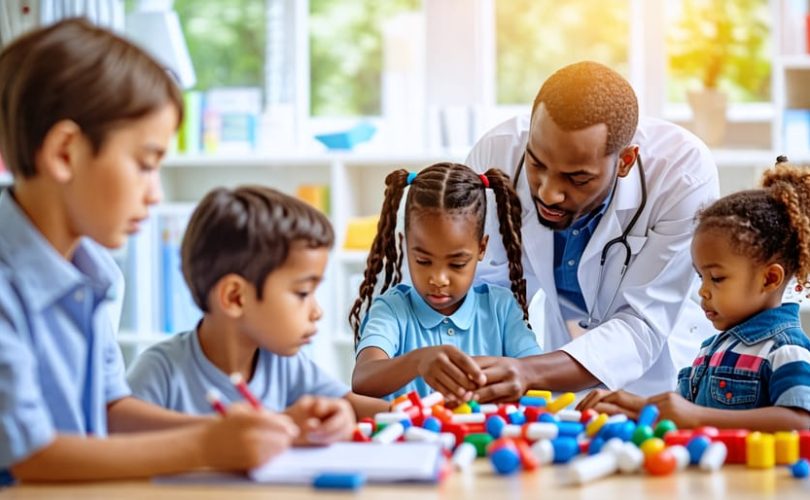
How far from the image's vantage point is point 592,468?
1.32 m

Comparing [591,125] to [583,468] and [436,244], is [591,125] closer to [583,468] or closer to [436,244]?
Result: [436,244]

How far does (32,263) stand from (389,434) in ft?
1.68

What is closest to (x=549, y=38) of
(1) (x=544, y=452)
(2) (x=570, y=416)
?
(2) (x=570, y=416)

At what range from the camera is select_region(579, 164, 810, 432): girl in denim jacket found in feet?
5.98

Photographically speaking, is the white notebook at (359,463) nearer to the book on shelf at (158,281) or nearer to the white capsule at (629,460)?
the white capsule at (629,460)

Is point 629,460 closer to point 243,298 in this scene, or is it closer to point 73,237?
point 243,298

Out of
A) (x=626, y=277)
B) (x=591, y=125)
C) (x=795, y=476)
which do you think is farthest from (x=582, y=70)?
(x=795, y=476)

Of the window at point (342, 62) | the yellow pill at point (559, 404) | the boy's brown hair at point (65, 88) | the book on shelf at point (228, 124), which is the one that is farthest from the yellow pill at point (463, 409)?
the window at point (342, 62)

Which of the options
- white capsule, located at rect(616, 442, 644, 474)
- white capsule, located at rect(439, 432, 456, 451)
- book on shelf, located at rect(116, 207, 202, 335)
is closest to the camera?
white capsule, located at rect(616, 442, 644, 474)

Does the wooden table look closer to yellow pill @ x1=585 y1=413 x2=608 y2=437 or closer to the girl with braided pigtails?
yellow pill @ x1=585 y1=413 x2=608 y2=437

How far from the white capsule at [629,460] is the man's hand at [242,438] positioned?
0.41 m

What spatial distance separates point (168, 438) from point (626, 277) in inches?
50.7

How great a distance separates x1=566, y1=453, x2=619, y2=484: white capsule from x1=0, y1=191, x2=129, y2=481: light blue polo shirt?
60 cm

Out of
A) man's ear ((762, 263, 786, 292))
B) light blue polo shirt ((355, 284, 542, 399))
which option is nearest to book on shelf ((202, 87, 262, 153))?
light blue polo shirt ((355, 284, 542, 399))
